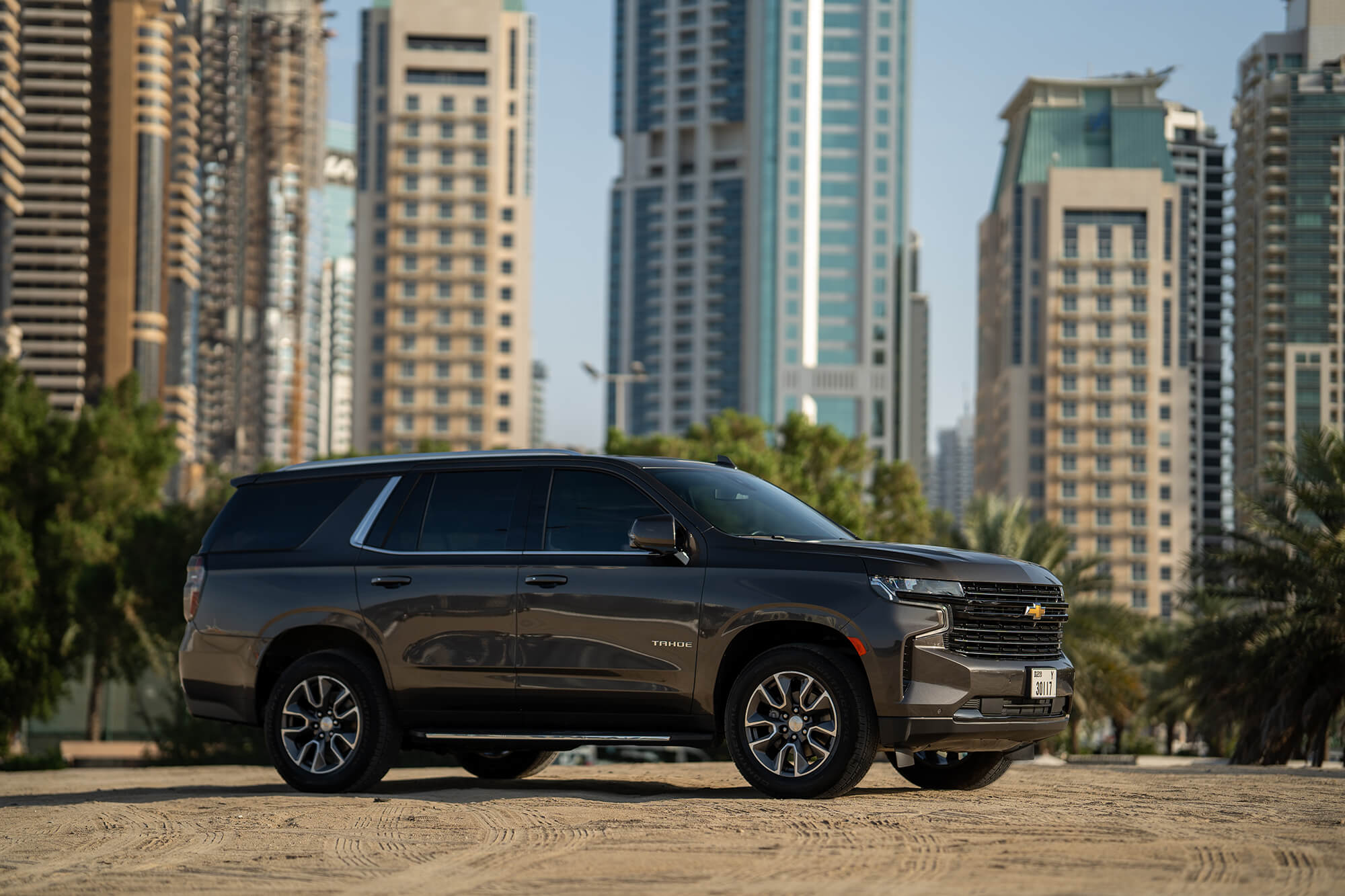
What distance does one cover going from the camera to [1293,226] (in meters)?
145

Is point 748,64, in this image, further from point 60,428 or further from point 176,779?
point 176,779

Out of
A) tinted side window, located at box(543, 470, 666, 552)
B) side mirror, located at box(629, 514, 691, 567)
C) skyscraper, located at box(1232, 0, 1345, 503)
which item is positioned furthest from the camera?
skyscraper, located at box(1232, 0, 1345, 503)

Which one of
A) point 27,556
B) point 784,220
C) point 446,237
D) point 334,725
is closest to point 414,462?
point 334,725

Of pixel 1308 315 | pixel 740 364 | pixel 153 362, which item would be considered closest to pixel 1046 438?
pixel 1308 315

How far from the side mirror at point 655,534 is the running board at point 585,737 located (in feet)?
3.38

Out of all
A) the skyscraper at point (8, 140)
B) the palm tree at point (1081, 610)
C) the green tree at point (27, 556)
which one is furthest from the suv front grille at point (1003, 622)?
the skyscraper at point (8, 140)

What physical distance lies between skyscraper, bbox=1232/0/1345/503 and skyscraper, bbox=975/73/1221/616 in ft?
23.9

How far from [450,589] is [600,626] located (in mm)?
995

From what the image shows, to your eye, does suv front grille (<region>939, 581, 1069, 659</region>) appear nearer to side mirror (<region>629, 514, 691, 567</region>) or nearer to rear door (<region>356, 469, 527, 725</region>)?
side mirror (<region>629, 514, 691, 567</region>)

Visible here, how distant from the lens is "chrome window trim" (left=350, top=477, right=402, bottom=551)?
9.80 metres

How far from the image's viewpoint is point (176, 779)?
13.2m

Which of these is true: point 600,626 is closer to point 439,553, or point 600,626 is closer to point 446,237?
point 439,553

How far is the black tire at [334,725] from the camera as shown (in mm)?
9531

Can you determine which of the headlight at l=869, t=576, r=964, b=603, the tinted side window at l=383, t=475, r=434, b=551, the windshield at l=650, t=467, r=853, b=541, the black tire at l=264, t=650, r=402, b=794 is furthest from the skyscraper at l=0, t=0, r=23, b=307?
the headlight at l=869, t=576, r=964, b=603
